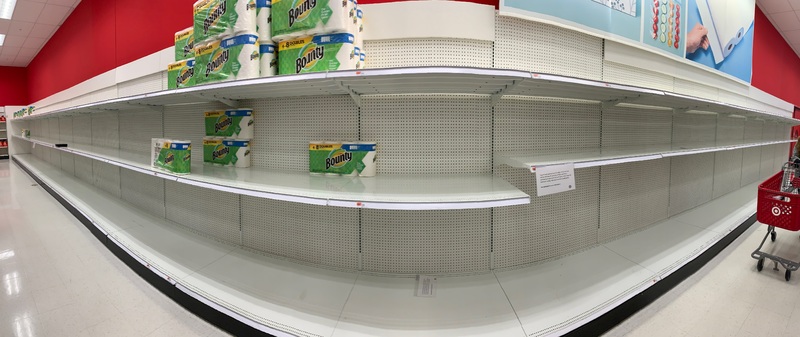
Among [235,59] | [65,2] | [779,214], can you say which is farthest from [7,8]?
[779,214]

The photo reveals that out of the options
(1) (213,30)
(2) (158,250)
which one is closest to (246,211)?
(2) (158,250)

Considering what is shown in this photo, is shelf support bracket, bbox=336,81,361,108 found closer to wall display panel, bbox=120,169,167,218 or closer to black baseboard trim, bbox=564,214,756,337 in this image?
black baseboard trim, bbox=564,214,756,337

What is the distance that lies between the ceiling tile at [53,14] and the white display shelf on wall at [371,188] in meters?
6.66

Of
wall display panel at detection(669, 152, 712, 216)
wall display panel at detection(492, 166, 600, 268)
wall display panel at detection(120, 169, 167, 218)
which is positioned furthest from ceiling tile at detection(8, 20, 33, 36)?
wall display panel at detection(669, 152, 712, 216)

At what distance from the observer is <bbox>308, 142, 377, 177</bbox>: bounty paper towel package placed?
1765 mm

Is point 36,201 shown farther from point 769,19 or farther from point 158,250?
point 769,19

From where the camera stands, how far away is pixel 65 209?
12.4 feet

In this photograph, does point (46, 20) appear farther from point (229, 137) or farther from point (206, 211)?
point (229, 137)

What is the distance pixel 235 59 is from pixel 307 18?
52 cm

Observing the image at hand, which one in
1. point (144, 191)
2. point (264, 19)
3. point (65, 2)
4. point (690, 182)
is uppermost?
point (65, 2)

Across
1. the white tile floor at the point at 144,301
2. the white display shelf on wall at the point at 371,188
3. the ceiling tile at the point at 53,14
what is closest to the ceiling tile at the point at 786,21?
the white tile floor at the point at 144,301

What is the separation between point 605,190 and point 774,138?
24.8 feet

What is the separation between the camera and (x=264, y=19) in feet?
5.78

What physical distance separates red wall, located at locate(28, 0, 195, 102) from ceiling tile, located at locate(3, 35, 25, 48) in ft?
1.51
